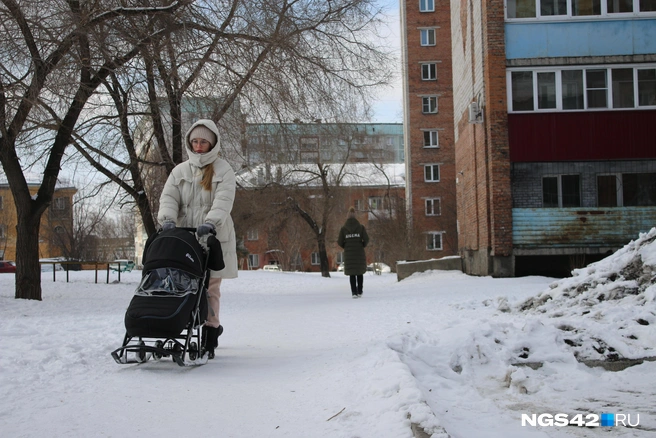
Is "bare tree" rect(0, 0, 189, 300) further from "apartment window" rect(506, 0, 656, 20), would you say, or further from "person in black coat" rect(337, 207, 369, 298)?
"apartment window" rect(506, 0, 656, 20)

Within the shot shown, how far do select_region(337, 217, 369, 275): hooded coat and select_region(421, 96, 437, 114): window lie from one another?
33.7 m

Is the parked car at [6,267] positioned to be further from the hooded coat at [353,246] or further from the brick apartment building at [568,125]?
the brick apartment building at [568,125]

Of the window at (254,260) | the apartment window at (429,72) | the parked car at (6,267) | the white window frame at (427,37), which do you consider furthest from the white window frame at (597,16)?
the window at (254,260)

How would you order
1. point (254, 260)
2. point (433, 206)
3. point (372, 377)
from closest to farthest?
point (372, 377)
point (433, 206)
point (254, 260)

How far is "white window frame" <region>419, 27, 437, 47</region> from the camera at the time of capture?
47.6 m

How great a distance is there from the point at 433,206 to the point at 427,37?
1260cm

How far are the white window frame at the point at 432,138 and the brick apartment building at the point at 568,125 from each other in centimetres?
2858

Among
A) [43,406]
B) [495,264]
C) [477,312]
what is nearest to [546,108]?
[495,264]

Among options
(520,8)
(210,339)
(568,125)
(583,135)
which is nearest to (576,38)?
(520,8)

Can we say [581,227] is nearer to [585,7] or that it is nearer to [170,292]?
[585,7]

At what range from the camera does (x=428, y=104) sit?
4784cm

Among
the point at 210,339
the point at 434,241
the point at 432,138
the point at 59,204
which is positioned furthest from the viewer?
the point at 59,204

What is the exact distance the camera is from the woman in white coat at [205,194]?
6.16 meters

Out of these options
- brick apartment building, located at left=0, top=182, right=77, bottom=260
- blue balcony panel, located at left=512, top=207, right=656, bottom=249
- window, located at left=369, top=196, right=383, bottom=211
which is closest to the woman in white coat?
blue balcony panel, located at left=512, top=207, right=656, bottom=249
